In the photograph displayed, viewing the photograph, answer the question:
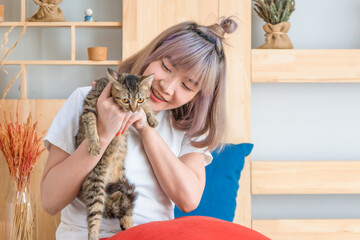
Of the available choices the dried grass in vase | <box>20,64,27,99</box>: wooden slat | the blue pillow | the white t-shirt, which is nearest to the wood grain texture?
<box>20,64,27,99</box>: wooden slat

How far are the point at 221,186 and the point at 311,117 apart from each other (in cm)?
87

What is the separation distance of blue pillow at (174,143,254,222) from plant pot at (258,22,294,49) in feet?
2.03

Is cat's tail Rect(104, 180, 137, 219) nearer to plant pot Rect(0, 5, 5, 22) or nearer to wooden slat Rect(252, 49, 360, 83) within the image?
wooden slat Rect(252, 49, 360, 83)

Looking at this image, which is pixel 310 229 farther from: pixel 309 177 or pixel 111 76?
pixel 111 76

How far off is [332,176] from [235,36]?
35.7 inches

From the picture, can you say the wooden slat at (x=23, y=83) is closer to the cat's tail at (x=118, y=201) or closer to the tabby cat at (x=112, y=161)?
the tabby cat at (x=112, y=161)

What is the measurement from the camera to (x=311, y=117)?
8.81ft

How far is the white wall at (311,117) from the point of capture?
2.66 metres

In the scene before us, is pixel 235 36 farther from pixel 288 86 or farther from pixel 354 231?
pixel 354 231

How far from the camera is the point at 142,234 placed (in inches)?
47.0

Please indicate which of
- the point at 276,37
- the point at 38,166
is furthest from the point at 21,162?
the point at 276,37

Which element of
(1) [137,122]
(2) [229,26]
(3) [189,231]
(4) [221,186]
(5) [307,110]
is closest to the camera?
(3) [189,231]

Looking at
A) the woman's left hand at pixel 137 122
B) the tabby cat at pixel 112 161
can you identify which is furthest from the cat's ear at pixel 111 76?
the woman's left hand at pixel 137 122

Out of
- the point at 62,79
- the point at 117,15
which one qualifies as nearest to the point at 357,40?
the point at 117,15
